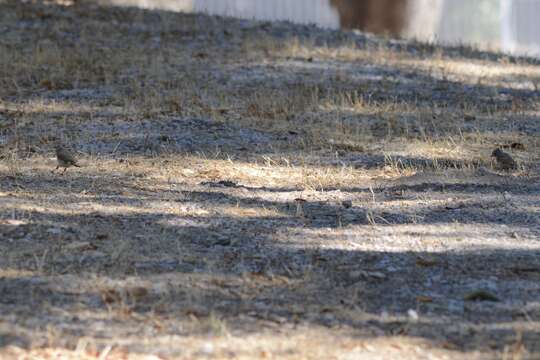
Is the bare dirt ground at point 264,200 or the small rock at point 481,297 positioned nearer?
the bare dirt ground at point 264,200

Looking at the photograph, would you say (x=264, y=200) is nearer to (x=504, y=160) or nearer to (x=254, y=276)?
(x=254, y=276)

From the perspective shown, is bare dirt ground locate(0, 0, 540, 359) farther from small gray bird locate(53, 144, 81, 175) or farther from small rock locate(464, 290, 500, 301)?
small gray bird locate(53, 144, 81, 175)

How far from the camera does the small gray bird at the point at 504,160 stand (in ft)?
24.3

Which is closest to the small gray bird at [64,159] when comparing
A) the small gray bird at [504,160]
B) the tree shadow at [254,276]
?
the tree shadow at [254,276]

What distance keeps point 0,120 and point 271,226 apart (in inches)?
135

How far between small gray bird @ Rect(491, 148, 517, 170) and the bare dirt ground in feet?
0.26

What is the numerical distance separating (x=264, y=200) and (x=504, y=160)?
189 centimetres

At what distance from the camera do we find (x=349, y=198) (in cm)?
664

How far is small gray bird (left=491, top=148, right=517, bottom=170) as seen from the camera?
24.3 ft

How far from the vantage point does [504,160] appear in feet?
24.3

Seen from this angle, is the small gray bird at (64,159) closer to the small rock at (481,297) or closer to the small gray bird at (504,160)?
the small gray bird at (504,160)

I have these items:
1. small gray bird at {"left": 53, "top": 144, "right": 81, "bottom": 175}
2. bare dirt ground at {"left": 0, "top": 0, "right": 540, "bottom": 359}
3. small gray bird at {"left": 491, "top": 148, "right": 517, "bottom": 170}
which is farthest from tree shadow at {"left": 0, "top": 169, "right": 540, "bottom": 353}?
small gray bird at {"left": 491, "top": 148, "right": 517, "bottom": 170}

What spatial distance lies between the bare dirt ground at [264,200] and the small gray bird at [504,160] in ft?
0.26

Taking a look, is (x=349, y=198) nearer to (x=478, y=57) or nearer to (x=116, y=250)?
(x=116, y=250)
